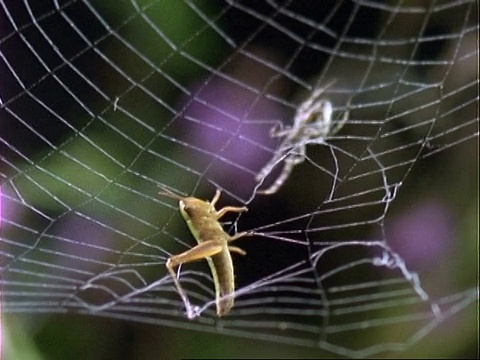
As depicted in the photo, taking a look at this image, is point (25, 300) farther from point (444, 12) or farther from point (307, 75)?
point (444, 12)

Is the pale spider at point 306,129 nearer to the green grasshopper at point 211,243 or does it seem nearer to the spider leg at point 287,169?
the spider leg at point 287,169

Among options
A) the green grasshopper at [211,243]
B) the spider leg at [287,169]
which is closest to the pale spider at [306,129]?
the spider leg at [287,169]

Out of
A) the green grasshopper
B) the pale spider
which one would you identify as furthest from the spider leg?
the green grasshopper

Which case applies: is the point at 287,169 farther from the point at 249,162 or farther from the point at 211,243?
the point at 211,243

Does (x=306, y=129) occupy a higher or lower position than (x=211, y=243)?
higher

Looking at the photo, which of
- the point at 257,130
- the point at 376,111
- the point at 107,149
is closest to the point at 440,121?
the point at 376,111

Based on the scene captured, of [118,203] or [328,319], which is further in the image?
[328,319]

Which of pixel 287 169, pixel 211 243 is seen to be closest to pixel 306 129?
pixel 287 169
